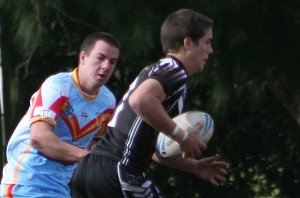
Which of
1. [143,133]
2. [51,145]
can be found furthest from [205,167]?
[51,145]

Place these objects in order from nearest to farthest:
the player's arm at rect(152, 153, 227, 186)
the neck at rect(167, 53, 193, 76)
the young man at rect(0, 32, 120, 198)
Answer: the neck at rect(167, 53, 193, 76), the player's arm at rect(152, 153, 227, 186), the young man at rect(0, 32, 120, 198)

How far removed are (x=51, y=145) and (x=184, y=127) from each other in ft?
2.17

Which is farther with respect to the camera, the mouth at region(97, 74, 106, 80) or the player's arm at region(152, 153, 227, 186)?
the mouth at region(97, 74, 106, 80)

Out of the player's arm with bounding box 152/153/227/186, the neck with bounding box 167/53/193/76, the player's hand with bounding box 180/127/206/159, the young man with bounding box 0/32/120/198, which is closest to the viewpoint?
the player's hand with bounding box 180/127/206/159

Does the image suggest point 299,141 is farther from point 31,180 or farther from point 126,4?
point 31,180

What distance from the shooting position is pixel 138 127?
16.0ft

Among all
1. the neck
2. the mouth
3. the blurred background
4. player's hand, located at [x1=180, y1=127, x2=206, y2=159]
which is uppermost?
the neck

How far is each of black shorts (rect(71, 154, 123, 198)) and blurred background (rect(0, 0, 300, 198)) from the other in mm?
2579

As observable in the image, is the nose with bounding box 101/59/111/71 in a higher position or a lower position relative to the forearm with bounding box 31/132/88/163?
higher

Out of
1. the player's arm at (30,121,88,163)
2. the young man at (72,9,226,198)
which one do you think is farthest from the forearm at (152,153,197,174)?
the player's arm at (30,121,88,163)

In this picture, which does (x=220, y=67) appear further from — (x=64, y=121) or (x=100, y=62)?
(x=64, y=121)

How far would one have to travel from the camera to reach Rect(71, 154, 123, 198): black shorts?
493cm

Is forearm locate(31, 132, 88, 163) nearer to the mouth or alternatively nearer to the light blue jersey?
the light blue jersey

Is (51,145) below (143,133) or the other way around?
below
